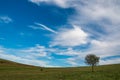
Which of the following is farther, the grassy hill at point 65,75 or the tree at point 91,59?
the tree at point 91,59

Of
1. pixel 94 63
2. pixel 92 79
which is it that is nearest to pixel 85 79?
pixel 92 79

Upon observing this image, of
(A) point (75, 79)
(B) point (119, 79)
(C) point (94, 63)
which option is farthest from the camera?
(C) point (94, 63)

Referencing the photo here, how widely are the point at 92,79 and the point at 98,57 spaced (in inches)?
2871

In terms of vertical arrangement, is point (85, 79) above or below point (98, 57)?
below

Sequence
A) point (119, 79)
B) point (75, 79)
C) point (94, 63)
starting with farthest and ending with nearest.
A: point (94, 63), point (75, 79), point (119, 79)

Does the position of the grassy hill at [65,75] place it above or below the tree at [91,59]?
below

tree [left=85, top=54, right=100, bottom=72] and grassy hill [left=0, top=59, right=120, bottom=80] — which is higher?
tree [left=85, top=54, right=100, bottom=72]

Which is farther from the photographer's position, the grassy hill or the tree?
the tree

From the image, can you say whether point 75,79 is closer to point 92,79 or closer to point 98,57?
point 92,79

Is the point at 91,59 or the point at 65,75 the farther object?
the point at 91,59

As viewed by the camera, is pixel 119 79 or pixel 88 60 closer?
pixel 119 79

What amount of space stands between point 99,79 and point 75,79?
4.17 meters

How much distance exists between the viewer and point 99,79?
118 feet

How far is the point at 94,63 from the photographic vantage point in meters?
105
